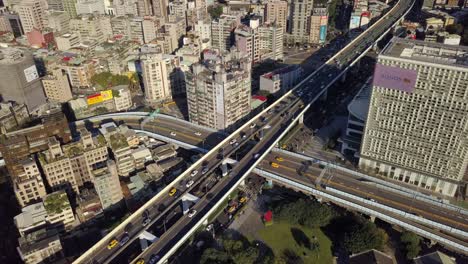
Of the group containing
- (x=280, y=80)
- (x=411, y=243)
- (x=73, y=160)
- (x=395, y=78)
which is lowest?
(x=411, y=243)

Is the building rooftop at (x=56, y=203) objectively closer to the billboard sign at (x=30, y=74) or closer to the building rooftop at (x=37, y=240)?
the building rooftop at (x=37, y=240)

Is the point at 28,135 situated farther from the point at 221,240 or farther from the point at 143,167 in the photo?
the point at 221,240

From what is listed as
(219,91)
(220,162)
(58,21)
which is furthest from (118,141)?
(58,21)

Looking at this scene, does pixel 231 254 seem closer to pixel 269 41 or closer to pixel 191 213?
pixel 191 213

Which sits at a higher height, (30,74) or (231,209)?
(30,74)

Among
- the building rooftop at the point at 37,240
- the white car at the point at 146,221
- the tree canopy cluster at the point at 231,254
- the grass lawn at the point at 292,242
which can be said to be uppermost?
the white car at the point at 146,221

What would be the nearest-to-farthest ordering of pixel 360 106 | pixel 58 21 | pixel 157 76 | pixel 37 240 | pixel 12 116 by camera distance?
1. pixel 37 240
2. pixel 360 106
3. pixel 12 116
4. pixel 157 76
5. pixel 58 21

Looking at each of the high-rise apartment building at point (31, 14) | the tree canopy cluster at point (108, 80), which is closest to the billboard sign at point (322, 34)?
the tree canopy cluster at point (108, 80)
